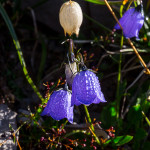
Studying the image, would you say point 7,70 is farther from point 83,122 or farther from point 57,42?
point 83,122

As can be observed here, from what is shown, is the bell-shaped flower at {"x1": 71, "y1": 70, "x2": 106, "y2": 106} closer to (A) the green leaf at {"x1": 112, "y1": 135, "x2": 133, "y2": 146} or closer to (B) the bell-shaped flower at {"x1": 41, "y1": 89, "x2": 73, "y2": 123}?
(B) the bell-shaped flower at {"x1": 41, "y1": 89, "x2": 73, "y2": 123}

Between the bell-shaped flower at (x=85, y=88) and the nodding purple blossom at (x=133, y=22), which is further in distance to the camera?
the nodding purple blossom at (x=133, y=22)

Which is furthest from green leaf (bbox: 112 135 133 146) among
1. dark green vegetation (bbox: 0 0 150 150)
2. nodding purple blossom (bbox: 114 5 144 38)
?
nodding purple blossom (bbox: 114 5 144 38)

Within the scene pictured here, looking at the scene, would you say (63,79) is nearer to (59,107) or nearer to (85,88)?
(59,107)

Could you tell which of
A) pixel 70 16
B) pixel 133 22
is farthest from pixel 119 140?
pixel 70 16

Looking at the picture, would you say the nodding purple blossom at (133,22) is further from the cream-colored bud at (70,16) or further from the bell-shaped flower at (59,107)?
the bell-shaped flower at (59,107)

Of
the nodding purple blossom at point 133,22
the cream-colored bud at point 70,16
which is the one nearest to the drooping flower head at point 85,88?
the cream-colored bud at point 70,16

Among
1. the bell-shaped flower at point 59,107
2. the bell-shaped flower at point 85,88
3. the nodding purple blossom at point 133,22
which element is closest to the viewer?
the bell-shaped flower at point 85,88
